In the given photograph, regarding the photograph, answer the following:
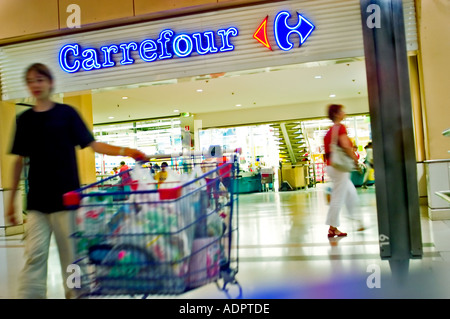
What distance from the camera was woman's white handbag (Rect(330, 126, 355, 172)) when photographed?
4.77 meters

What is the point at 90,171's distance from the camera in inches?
404

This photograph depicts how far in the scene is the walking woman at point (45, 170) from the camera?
7.64 feet

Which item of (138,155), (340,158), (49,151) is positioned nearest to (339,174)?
(340,158)

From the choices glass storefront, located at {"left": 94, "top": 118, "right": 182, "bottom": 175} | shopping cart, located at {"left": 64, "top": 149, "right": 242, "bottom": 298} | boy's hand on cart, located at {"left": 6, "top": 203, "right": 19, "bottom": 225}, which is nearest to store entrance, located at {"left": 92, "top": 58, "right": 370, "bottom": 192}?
glass storefront, located at {"left": 94, "top": 118, "right": 182, "bottom": 175}

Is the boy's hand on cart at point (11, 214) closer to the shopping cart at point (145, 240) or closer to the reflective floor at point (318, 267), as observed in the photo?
the shopping cart at point (145, 240)

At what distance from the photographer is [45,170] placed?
2408 millimetres

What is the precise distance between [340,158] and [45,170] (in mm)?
3268

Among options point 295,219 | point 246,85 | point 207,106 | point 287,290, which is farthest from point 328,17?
point 207,106

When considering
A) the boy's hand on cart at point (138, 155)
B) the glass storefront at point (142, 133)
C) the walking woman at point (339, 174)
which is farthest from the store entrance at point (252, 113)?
the boy's hand on cart at point (138, 155)

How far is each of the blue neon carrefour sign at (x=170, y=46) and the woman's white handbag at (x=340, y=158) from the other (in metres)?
1.77

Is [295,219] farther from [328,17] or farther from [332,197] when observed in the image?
[328,17]

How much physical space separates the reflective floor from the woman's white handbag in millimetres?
826
